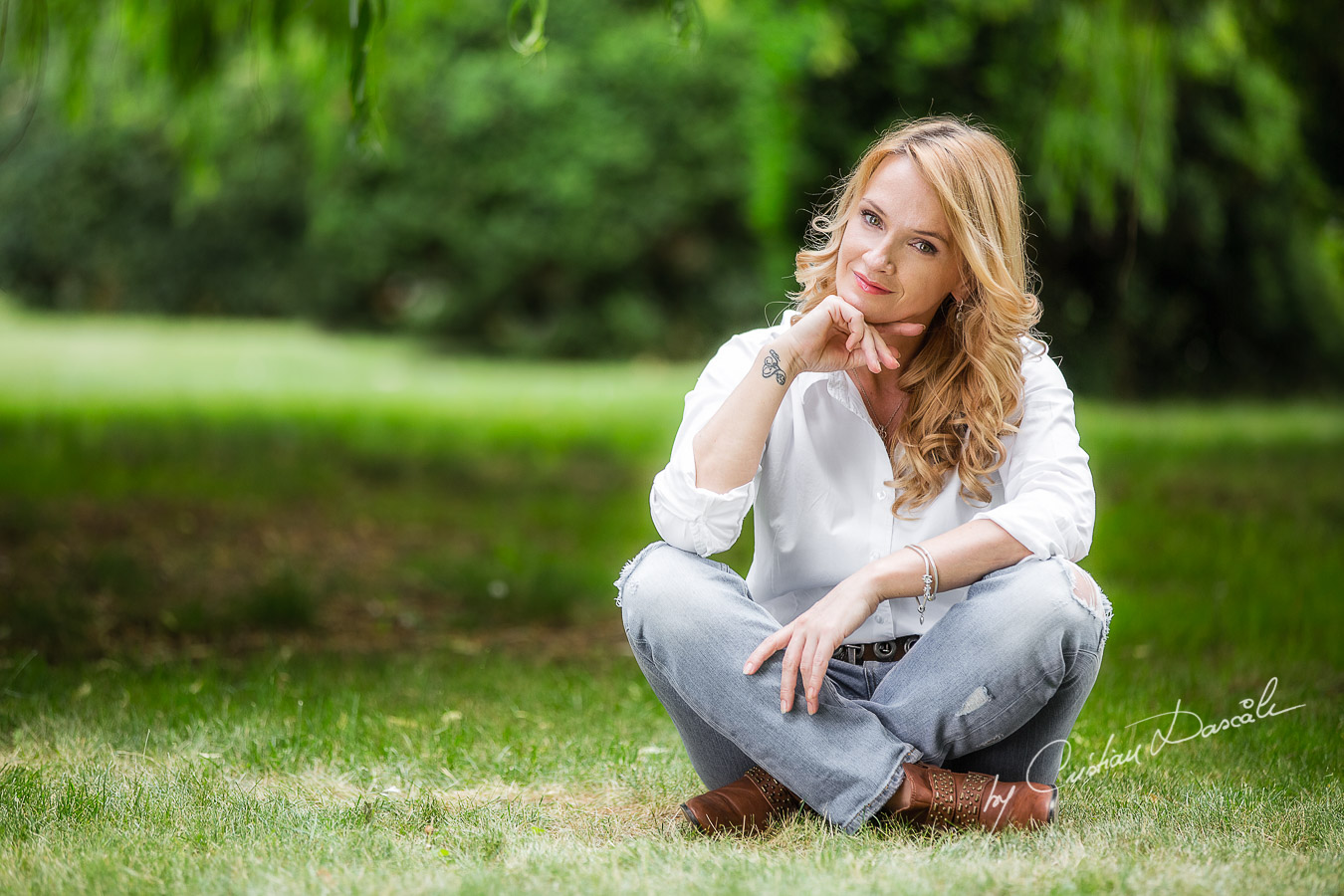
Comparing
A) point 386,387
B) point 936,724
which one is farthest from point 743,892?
point 386,387

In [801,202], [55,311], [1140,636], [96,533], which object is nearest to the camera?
[1140,636]

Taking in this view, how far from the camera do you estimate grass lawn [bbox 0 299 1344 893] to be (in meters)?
2.09

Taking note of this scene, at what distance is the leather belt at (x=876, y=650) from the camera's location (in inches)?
94.3

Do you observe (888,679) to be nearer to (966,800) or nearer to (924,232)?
(966,800)

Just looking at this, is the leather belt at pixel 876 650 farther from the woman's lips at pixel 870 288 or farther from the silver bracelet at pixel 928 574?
the woman's lips at pixel 870 288

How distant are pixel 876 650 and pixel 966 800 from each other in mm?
319

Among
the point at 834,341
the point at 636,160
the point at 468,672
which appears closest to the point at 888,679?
the point at 834,341

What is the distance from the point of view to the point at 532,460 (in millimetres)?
8023

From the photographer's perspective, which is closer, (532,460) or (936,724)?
(936,724)

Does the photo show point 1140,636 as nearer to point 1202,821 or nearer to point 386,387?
point 1202,821

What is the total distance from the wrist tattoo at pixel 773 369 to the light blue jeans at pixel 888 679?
1.15ft

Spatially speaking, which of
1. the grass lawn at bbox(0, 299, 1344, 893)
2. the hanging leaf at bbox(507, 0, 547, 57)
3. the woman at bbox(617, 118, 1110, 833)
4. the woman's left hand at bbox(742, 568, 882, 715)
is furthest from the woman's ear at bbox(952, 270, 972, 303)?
the hanging leaf at bbox(507, 0, 547, 57)

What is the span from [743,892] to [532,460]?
20.5 feet

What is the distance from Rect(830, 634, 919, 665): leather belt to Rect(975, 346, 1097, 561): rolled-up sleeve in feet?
1.03
